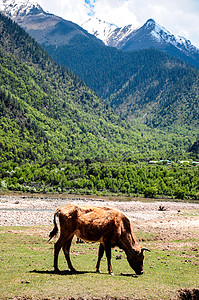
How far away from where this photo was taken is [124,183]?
13262 cm

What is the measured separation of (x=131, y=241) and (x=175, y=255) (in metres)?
9.57

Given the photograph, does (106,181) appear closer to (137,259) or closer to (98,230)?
(137,259)

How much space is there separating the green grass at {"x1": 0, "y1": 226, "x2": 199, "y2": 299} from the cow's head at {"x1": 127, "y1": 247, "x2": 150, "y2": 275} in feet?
1.68

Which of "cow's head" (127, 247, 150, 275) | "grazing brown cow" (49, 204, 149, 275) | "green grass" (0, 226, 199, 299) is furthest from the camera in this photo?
"cow's head" (127, 247, 150, 275)

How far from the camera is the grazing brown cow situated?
1784 cm

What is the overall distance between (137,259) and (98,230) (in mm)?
2761

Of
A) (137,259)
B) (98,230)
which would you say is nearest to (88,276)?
(98,230)

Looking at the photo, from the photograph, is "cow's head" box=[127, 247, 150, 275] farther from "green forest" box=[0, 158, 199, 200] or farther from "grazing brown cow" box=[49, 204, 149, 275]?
"green forest" box=[0, 158, 199, 200]

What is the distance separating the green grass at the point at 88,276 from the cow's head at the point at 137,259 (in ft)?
1.68

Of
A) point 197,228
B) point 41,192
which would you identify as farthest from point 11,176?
point 197,228

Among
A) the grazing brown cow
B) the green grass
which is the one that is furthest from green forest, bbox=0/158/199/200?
the grazing brown cow

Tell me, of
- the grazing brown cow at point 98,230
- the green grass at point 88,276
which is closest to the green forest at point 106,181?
the green grass at point 88,276

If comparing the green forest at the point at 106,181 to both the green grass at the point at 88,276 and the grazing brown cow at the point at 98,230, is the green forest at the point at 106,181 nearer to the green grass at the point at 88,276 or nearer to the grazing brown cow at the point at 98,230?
A: the green grass at the point at 88,276

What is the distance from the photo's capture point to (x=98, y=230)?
17.8m
